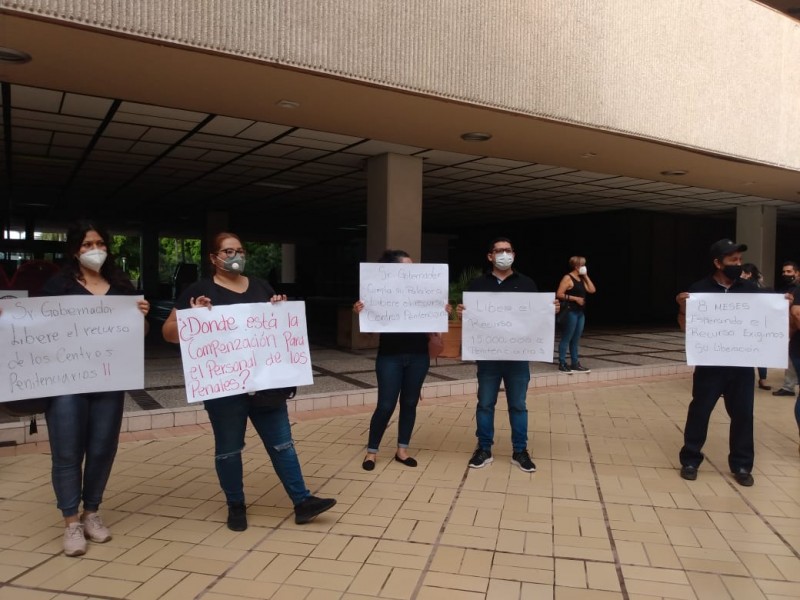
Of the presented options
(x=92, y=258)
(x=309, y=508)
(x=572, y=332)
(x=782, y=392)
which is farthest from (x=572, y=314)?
(x=92, y=258)

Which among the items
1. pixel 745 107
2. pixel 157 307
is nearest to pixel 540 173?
pixel 745 107

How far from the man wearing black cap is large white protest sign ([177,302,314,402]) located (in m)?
2.76

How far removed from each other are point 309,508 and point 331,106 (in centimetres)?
467

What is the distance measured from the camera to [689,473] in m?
4.27

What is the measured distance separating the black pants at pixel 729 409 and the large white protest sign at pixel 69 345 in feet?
12.5

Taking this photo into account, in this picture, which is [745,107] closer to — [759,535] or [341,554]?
[759,535]

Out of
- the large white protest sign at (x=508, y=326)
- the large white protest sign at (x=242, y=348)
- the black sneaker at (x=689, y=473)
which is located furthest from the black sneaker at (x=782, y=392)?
the large white protest sign at (x=242, y=348)

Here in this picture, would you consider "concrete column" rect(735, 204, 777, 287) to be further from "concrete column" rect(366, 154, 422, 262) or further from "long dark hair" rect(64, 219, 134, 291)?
"long dark hair" rect(64, 219, 134, 291)

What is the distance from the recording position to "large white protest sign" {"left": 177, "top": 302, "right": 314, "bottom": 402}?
3.15m

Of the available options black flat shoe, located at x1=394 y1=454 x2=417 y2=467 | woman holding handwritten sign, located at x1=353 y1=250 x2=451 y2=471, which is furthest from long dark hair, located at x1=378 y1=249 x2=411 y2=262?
black flat shoe, located at x1=394 y1=454 x2=417 y2=467

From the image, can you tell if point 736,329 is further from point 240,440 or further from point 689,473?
point 240,440

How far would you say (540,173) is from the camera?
11078 millimetres

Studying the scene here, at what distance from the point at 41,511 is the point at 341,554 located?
78.1 inches

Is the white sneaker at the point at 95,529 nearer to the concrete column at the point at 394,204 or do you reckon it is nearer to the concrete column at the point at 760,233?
the concrete column at the point at 394,204
